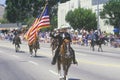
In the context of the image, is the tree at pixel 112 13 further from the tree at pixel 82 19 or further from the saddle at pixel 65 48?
the saddle at pixel 65 48

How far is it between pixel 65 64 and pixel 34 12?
4227 inches

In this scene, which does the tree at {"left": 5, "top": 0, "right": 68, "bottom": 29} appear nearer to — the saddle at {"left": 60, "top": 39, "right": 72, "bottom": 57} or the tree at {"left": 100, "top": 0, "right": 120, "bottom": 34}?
the tree at {"left": 100, "top": 0, "right": 120, "bottom": 34}

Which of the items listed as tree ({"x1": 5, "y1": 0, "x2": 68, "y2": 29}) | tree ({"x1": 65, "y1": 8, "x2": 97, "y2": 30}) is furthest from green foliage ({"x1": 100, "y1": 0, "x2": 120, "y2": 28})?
tree ({"x1": 5, "y1": 0, "x2": 68, "y2": 29})

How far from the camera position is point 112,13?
7556cm

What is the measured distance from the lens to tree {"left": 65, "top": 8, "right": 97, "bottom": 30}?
8925 centimetres

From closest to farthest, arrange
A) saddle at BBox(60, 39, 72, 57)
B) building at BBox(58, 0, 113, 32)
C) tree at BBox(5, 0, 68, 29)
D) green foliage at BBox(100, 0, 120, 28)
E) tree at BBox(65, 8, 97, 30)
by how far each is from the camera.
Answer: saddle at BBox(60, 39, 72, 57) < green foliage at BBox(100, 0, 120, 28) < building at BBox(58, 0, 113, 32) < tree at BBox(65, 8, 97, 30) < tree at BBox(5, 0, 68, 29)

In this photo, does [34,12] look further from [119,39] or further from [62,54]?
[62,54]

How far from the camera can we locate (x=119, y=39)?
47.2 metres

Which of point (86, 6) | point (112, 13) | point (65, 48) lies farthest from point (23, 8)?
point (65, 48)

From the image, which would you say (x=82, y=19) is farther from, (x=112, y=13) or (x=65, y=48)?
(x=65, y=48)

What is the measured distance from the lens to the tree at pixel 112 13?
74.2 metres

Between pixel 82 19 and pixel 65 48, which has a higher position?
pixel 65 48

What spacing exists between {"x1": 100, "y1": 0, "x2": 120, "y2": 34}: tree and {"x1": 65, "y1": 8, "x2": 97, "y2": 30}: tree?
501 inches

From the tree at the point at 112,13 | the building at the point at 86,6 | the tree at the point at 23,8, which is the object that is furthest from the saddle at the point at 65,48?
the tree at the point at 23,8
